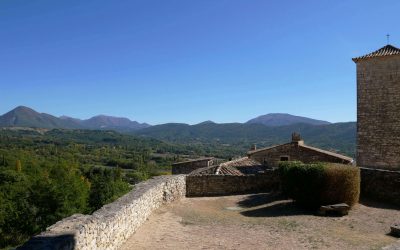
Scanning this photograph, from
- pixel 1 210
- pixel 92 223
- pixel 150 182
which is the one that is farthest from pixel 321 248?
pixel 1 210

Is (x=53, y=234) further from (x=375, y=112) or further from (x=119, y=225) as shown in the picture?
(x=375, y=112)

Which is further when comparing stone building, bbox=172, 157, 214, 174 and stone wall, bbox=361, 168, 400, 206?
stone building, bbox=172, 157, 214, 174

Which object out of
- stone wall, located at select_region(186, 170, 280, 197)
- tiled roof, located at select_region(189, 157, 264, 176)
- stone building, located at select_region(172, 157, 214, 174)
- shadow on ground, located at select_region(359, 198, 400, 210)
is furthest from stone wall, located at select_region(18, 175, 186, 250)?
stone building, located at select_region(172, 157, 214, 174)

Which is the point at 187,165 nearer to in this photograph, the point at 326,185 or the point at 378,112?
the point at 378,112

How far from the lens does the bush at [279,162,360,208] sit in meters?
13.7

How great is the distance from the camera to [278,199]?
1605 cm

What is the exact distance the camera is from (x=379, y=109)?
1905 cm

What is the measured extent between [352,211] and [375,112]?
726 cm

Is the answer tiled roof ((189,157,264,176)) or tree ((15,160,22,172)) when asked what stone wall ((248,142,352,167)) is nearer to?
tiled roof ((189,157,264,176))

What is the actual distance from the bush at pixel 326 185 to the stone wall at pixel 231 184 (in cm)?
359

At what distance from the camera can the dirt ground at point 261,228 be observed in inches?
393

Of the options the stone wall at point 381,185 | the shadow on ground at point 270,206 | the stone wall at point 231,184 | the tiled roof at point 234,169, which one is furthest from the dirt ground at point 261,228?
the tiled roof at point 234,169

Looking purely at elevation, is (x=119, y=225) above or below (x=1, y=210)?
above

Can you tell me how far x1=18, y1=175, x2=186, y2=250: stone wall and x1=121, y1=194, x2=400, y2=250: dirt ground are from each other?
0.38 m
